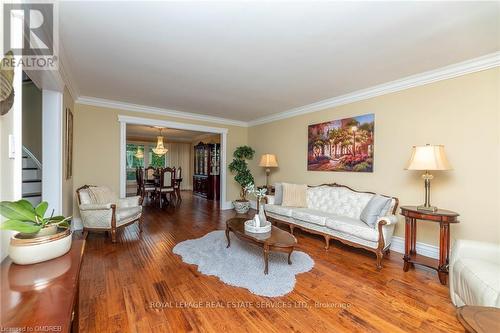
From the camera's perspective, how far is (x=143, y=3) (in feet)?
5.73

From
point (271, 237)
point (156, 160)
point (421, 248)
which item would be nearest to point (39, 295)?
point (271, 237)

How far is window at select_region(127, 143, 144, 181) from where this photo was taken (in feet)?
32.2

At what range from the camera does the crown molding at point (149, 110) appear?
14.0 ft

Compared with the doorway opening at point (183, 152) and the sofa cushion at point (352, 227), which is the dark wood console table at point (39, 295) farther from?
the doorway opening at point (183, 152)

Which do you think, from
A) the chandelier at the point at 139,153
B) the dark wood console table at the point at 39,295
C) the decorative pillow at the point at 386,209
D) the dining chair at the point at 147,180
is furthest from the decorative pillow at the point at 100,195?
the chandelier at the point at 139,153

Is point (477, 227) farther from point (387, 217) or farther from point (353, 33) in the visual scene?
point (353, 33)

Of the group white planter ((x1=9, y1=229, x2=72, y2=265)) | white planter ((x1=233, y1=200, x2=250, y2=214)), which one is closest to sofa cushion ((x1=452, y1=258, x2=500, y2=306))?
white planter ((x1=9, y1=229, x2=72, y2=265))

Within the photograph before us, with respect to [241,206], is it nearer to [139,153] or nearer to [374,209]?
[374,209]

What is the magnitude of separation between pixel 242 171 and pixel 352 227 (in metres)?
3.27

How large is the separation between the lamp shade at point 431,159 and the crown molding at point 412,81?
101 centimetres

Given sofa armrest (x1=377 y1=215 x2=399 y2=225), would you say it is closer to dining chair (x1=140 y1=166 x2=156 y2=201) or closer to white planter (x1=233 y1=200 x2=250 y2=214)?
white planter (x1=233 y1=200 x2=250 y2=214)

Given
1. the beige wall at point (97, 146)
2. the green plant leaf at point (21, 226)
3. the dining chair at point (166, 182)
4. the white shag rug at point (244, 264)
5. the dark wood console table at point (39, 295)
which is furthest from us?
the dining chair at point (166, 182)

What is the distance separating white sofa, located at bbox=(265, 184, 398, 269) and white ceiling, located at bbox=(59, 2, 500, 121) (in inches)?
68.6

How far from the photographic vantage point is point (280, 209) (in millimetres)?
4094
